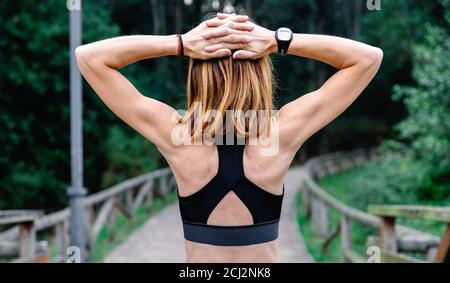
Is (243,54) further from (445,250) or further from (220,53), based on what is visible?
(445,250)

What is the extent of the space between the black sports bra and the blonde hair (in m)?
0.07

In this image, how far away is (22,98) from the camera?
12.3 metres

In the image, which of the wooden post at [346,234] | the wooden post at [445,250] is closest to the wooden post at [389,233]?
the wooden post at [445,250]

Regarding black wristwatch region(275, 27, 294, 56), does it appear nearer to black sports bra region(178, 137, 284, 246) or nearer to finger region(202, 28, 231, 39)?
finger region(202, 28, 231, 39)

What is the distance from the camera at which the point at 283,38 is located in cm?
199

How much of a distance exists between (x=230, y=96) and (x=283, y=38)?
0.28 m

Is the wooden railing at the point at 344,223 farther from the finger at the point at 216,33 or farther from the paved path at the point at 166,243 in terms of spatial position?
the finger at the point at 216,33

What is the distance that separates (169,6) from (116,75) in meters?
27.3

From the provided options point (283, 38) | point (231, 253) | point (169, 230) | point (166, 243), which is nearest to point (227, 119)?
point (283, 38)

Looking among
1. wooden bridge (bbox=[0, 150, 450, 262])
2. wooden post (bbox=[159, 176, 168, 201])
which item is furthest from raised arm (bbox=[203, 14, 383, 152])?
wooden post (bbox=[159, 176, 168, 201])

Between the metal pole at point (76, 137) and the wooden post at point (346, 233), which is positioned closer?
the metal pole at point (76, 137)

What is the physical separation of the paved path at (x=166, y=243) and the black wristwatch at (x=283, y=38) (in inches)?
235

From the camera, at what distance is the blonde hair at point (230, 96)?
1915mm

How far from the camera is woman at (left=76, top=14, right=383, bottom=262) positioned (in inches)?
75.7
